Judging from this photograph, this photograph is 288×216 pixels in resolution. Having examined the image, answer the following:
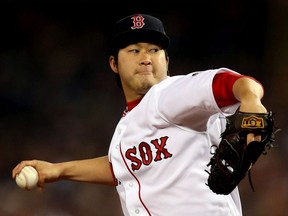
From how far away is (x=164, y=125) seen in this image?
6.14 ft

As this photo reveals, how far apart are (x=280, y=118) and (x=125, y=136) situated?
1.86m

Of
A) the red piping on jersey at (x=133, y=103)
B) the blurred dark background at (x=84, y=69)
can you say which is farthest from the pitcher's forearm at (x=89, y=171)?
the blurred dark background at (x=84, y=69)

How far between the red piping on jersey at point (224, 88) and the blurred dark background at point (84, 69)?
2123 mm

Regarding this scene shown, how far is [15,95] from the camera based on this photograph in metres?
3.89

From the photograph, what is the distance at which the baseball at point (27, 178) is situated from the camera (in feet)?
7.26

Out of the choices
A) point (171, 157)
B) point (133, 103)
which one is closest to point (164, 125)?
point (171, 157)

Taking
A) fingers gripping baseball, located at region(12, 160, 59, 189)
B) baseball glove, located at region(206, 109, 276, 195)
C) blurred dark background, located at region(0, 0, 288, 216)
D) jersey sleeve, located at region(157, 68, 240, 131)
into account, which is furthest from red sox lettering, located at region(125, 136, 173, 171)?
blurred dark background, located at region(0, 0, 288, 216)

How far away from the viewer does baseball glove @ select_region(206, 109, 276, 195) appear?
4.56 ft

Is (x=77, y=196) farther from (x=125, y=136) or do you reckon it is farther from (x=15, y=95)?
(x=125, y=136)

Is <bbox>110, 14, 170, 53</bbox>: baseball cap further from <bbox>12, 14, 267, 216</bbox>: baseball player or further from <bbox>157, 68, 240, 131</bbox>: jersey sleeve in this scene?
<bbox>157, 68, 240, 131</bbox>: jersey sleeve

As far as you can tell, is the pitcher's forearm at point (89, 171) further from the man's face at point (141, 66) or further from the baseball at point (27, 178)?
the man's face at point (141, 66)

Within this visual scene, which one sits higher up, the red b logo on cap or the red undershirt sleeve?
the red b logo on cap

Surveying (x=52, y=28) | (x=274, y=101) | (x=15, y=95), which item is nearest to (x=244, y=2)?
(x=274, y=101)

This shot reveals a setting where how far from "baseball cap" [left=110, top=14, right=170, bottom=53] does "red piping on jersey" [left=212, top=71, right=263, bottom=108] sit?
0.64 meters
